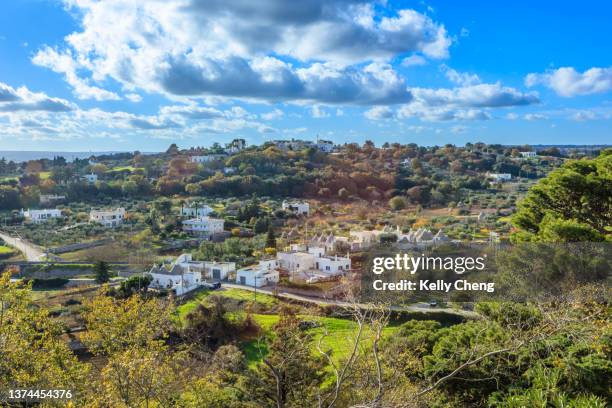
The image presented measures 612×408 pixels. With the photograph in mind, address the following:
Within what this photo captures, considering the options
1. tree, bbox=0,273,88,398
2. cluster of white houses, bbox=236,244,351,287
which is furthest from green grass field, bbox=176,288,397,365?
tree, bbox=0,273,88,398

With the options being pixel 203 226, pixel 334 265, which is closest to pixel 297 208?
pixel 203 226

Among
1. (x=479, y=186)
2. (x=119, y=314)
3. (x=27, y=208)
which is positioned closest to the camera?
(x=119, y=314)

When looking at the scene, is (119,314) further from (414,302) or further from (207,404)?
(414,302)

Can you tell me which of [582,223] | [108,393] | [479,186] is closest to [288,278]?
[582,223]

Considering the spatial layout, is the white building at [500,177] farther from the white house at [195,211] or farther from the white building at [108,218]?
the white building at [108,218]

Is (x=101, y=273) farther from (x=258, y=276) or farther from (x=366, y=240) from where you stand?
(x=366, y=240)

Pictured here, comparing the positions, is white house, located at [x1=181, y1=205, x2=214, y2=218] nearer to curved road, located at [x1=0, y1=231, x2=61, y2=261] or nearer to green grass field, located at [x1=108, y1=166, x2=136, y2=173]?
curved road, located at [x1=0, y1=231, x2=61, y2=261]

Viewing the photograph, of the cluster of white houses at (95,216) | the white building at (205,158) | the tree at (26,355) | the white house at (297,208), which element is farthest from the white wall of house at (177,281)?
the white building at (205,158)

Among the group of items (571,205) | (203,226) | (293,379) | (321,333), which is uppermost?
(571,205)
